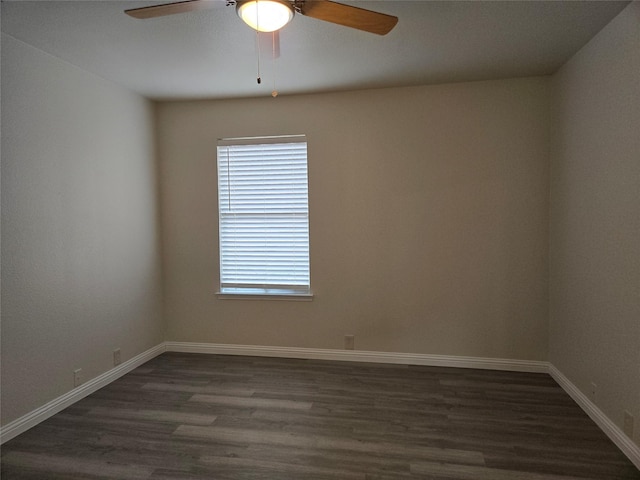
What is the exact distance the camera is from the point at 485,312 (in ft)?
12.2

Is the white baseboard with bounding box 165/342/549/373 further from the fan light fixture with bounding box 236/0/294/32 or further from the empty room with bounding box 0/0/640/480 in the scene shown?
the fan light fixture with bounding box 236/0/294/32

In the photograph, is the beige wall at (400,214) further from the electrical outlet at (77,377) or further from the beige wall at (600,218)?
the electrical outlet at (77,377)

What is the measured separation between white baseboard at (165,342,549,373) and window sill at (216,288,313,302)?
19.6 inches

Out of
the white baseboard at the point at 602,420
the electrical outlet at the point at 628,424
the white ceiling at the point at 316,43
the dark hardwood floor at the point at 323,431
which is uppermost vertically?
the white ceiling at the point at 316,43

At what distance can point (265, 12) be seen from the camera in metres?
1.88

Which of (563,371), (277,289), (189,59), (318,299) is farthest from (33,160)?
(563,371)

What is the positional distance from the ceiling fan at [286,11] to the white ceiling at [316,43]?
13 cm

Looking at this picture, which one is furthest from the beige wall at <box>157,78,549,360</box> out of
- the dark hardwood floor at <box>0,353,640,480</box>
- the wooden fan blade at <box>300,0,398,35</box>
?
the wooden fan blade at <box>300,0,398,35</box>

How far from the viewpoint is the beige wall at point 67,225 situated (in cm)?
265

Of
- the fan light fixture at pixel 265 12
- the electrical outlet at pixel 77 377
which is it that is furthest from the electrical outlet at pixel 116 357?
the fan light fixture at pixel 265 12

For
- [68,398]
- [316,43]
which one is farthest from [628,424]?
[68,398]

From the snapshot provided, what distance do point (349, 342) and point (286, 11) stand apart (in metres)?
2.96

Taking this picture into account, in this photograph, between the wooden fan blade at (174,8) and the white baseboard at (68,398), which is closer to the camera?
the wooden fan blade at (174,8)

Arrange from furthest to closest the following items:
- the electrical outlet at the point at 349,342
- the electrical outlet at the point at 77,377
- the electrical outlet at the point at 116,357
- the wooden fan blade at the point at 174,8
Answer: the electrical outlet at the point at 349,342 < the electrical outlet at the point at 116,357 < the electrical outlet at the point at 77,377 < the wooden fan blade at the point at 174,8
